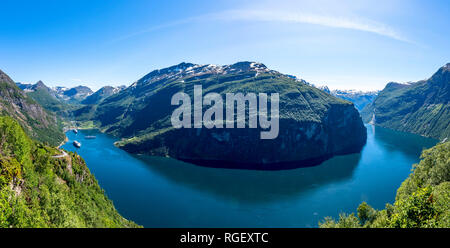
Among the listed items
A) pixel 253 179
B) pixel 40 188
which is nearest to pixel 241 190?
pixel 253 179

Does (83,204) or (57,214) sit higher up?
(57,214)

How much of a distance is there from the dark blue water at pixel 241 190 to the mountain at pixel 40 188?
90.5ft

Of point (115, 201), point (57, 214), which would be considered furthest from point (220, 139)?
point (57, 214)

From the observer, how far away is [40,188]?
41000 mm

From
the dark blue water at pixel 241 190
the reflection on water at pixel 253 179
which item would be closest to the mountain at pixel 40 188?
the dark blue water at pixel 241 190

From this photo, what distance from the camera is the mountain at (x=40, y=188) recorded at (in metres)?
26.4

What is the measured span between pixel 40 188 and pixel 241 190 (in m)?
87.9

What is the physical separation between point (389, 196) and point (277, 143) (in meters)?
84.2

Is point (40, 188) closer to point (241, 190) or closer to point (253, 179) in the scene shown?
point (241, 190)

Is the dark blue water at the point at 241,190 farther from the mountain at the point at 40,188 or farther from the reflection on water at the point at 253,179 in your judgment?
the mountain at the point at 40,188

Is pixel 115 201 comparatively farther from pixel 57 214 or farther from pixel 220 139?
pixel 220 139

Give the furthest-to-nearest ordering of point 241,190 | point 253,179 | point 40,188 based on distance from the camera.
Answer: point 253,179
point 241,190
point 40,188

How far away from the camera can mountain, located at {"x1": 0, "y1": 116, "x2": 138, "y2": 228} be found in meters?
26.4
